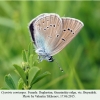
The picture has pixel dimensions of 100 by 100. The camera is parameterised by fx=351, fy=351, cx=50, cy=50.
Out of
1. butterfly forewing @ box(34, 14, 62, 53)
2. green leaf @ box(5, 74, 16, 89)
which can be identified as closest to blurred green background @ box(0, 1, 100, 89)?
butterfly forewing @ box(34, 14, 62, 53)

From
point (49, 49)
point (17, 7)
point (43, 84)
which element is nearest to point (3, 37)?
point (17, 7)

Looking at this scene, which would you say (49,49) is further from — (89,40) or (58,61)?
(89,40)

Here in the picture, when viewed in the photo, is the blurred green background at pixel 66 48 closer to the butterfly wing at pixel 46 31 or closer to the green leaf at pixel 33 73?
the butterfly wing at pixel 46 31

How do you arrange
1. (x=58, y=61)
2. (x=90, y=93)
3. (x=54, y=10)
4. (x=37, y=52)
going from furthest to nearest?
(x=54, y=10) → (x=58, y=61) → (x=90, y=93) → (x=37, y=52)

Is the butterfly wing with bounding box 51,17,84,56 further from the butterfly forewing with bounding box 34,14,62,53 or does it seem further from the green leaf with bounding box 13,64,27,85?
the green leaf with bounding box 13,64,27,85

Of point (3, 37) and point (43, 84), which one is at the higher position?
point (3, 37)

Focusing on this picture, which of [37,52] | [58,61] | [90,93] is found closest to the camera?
[37,52]

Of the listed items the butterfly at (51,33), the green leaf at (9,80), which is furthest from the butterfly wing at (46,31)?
the green leaf at (9,80)
